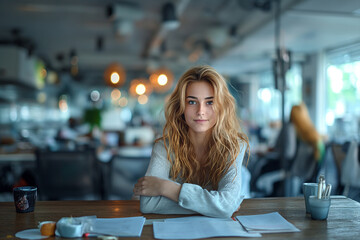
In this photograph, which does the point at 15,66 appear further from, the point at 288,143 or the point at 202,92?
the point at 202,92

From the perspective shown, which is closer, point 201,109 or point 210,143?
point 201,109

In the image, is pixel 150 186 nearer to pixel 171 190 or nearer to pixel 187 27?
pixel 171 190

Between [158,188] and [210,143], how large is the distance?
0.42m

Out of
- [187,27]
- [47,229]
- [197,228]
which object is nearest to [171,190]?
[197,228]

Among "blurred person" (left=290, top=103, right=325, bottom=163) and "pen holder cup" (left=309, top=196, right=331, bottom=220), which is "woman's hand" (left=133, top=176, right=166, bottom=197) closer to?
"pen holder cup" (left=309, top=196, right=331, bottom=220)

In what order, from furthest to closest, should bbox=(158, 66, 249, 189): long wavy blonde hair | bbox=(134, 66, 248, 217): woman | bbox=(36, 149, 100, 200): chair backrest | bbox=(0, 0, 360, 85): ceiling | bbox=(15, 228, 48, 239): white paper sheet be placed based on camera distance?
1. bbox=(0, 0, 360, 85): ceiling
2. bbox=(36, 149, 100, 200): chair backrest
3. bbox=(158, 66, 249, 189): long wavy blonde hair
4. bbox=(134, 66, 248, 217): woman
5. bbox=(15, 228, 48, 239): white paper sheet

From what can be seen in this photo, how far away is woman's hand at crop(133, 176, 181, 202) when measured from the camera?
4.75ft

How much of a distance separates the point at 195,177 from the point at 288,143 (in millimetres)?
3192

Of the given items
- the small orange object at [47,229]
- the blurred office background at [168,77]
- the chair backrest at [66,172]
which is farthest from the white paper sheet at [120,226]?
the chair backrest at [66,172]

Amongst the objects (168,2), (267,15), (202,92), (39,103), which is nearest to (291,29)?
(267,15)

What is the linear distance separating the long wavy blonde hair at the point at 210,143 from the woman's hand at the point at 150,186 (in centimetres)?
20

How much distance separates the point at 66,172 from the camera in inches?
129

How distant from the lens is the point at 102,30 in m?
8.32

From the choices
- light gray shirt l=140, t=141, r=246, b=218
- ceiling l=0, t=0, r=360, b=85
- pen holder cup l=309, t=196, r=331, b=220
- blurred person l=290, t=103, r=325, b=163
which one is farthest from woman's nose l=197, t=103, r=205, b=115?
blurred person l=290, t=103, r=325, b=163
